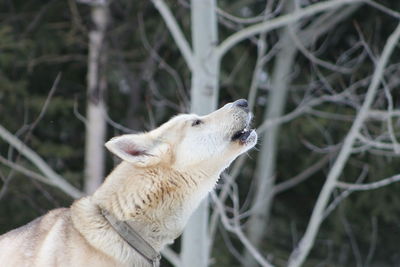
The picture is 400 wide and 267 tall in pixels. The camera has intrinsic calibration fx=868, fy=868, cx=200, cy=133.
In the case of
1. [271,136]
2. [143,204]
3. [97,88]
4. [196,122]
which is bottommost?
[271,136]

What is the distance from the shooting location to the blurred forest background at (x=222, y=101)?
46.4ft

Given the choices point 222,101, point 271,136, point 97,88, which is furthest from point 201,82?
point 271,136

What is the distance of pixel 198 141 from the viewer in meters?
6.26

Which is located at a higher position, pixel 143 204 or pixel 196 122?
pixel 196 122

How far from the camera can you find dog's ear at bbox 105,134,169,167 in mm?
5676

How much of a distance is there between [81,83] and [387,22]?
6130 millimetres

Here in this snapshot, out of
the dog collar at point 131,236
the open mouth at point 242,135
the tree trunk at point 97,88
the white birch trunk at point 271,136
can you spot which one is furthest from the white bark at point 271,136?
the dog collar at point 131,236

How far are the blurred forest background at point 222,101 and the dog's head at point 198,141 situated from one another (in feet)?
20.6

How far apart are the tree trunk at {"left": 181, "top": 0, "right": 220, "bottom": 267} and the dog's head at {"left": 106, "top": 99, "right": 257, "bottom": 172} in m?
3.34

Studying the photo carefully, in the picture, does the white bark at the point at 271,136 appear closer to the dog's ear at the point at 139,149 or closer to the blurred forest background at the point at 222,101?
the blurred forest background at the point at 222,101

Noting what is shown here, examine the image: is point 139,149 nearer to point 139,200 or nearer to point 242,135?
point 139,200

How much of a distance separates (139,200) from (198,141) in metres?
0.75

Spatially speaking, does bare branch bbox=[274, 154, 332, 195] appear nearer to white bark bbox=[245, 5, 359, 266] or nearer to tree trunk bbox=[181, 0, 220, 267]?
white bark bbox=[245, 5, 359, 266]

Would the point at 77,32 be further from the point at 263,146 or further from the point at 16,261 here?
the point at 16,261
